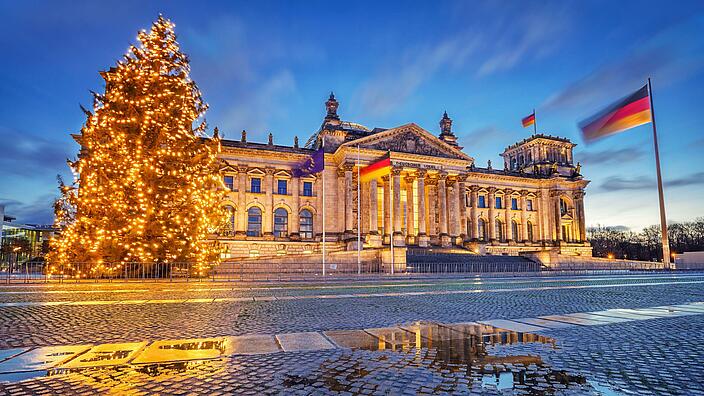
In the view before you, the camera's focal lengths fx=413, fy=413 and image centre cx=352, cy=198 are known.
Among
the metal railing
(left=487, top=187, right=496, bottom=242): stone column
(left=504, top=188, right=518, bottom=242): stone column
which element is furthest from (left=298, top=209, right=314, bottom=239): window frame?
(left=504, top=188, right=518, bottom=242): stone column

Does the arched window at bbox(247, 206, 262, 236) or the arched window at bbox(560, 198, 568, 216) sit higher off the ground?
the arched window at bbox(560, 198, 568, 216)

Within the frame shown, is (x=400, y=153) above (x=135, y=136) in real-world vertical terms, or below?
above

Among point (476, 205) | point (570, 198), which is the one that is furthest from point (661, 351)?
point (570, 198)

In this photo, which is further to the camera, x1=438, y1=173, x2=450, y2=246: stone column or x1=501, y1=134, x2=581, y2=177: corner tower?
x1=501, y1=134, x2=581, y2=177: corner tower

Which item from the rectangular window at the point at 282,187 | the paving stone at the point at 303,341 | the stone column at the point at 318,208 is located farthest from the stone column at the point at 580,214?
the paving stone at the point at 303,341

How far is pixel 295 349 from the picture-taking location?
5.65m

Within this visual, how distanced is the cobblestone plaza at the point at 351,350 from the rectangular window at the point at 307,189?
41.8m

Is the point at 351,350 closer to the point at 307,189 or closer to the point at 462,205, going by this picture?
→ the point at 307,189

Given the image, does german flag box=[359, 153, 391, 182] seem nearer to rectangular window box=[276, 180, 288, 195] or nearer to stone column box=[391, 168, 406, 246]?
stone column box=[391, 168, 406, 246]

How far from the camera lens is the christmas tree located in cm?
2216

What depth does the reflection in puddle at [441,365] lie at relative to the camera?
4.09 metres

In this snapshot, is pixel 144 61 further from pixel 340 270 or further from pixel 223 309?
pixel 340 270

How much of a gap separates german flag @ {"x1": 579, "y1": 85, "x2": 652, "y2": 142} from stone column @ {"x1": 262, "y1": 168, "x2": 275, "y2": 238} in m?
33.5

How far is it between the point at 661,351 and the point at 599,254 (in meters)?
119
